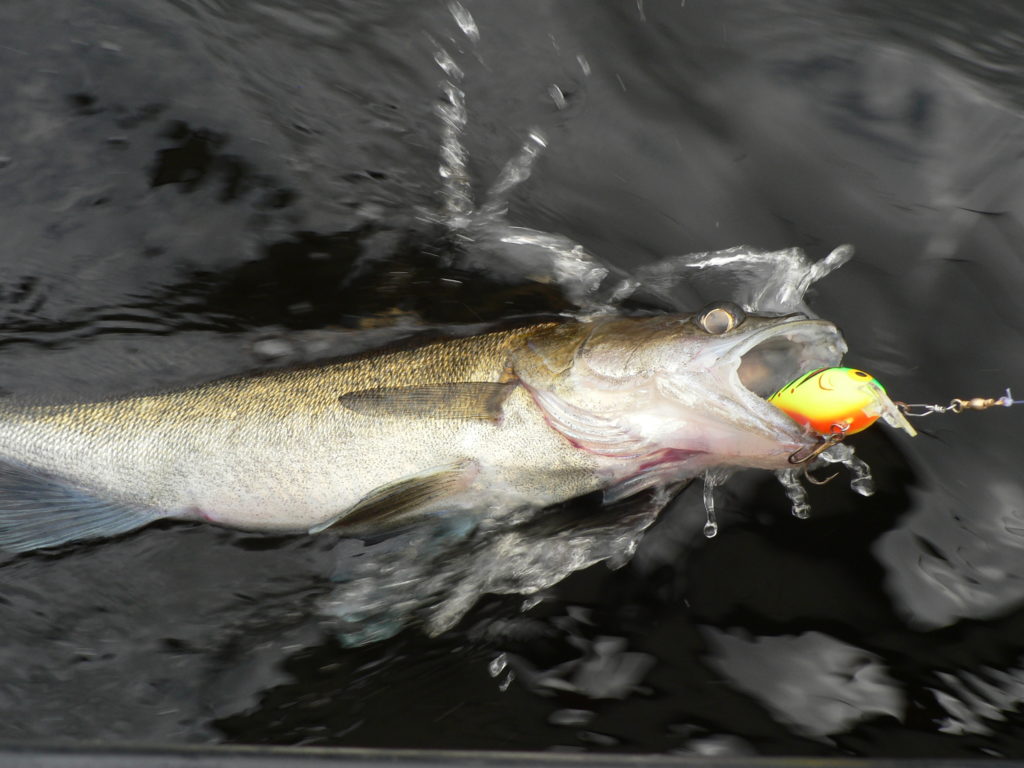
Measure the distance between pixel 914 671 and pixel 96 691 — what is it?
2.92 metres

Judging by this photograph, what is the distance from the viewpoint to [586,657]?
2.94m

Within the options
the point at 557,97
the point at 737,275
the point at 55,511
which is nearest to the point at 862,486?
the point at 737,275

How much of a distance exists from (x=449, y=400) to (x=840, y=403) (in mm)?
1250

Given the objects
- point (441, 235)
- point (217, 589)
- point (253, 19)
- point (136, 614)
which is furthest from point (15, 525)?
point (253, 19)

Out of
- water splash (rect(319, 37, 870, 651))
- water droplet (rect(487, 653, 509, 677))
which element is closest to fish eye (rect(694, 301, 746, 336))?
water splash (rect(319, 37, 870, 651))

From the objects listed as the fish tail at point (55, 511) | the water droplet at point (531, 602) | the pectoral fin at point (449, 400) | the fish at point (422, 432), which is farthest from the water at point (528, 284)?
the pectoral fin at point (449, 400)

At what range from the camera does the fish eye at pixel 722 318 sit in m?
2.74

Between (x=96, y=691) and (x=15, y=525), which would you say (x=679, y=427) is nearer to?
(x=96, y=691)

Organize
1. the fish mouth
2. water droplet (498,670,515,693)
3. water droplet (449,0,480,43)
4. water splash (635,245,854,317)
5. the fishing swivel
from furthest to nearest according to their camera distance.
Result: water droplet (449,0,480,43) < water splash (635,245,854,317) < water droplet (498,670,515,693) < the fish mouth < the fishing swivel

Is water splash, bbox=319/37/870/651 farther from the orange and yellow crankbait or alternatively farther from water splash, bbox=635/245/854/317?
the orange and yellow crankbait

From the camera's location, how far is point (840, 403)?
2.45m

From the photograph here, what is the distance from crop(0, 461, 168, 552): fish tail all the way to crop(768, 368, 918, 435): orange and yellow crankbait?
7.82ft

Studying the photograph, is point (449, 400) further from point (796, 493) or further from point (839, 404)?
point (796, 493)

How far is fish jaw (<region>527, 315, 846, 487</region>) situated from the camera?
8.54ft
